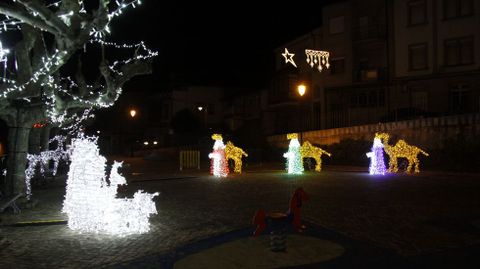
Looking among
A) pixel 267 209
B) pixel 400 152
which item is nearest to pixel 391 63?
pixel 400 152

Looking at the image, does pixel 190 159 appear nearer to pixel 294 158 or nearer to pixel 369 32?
pixel 294 158

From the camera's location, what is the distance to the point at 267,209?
14.0 meters

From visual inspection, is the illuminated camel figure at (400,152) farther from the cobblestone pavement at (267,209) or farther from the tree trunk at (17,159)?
the tree trunk at (17,159)

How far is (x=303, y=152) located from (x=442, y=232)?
51.4ft

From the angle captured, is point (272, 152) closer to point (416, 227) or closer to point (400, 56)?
point (400, 56)

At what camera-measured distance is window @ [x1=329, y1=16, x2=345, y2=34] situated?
132ft

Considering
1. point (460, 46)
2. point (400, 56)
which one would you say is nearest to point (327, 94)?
point (400, 56)

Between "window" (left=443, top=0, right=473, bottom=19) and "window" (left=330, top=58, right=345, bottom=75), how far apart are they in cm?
819

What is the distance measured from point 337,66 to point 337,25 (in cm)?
309

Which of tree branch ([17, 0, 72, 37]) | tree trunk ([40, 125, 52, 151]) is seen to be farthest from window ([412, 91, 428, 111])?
tree branch ([17, 0, 72, 37])

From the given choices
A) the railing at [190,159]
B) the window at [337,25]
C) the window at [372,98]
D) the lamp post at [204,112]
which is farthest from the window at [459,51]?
the lamp post at [204,112]

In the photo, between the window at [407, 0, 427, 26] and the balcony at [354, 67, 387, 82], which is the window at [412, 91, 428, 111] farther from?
the window at [407, 0, 427, 26]

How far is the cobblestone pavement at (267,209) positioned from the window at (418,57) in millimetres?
16891

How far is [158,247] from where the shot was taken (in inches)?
388
